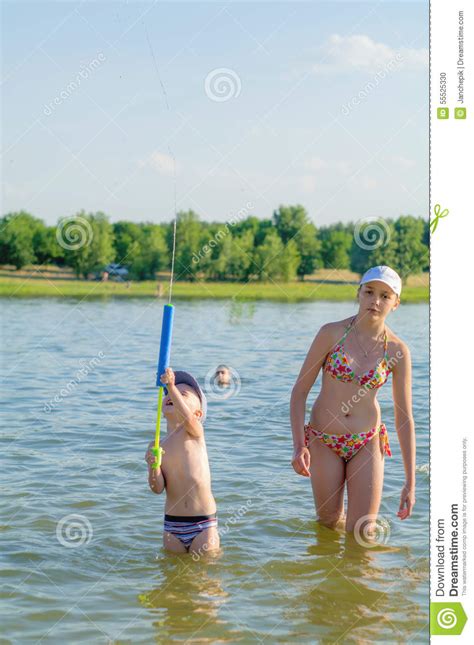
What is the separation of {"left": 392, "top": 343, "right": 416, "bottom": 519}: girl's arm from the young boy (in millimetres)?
1230

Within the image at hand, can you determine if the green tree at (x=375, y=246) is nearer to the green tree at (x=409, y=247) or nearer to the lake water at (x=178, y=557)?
the green tree at (x=409, y=247)

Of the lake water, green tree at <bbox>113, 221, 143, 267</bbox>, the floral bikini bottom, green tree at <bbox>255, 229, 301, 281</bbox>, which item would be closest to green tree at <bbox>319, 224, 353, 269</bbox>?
green tree at <bbox>255, 229, 301, 281</bbox>

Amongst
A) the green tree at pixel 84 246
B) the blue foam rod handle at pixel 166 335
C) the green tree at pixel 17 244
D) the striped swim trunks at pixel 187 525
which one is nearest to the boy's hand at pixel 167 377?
the blue foam rod handle at pixel 166 335

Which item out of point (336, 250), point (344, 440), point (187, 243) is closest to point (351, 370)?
point (344, 440)

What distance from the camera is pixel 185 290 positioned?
5194 centimetres

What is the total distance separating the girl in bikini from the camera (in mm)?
5848

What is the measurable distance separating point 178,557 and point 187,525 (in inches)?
9.1

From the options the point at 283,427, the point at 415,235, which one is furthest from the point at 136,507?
the point at 415,235

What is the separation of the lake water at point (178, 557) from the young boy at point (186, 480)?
6.1 inches

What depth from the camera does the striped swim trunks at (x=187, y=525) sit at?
5.97 meters

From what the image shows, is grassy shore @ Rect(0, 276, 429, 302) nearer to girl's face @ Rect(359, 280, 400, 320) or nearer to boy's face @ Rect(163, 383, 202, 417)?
boy's face @ Rect(163, 383, 202, 417)

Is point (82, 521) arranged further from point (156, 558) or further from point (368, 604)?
point (368, 604)

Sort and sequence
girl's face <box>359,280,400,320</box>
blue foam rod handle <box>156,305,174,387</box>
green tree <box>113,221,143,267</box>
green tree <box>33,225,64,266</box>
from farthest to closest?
1. green tree <box>113,221,143,267</box>
2. green tree <box>33,225,64,266</box>
3. girl's face <box>359,280,400,320</box>
4. blue foam rod handle <box>156,305,174,387</box>
